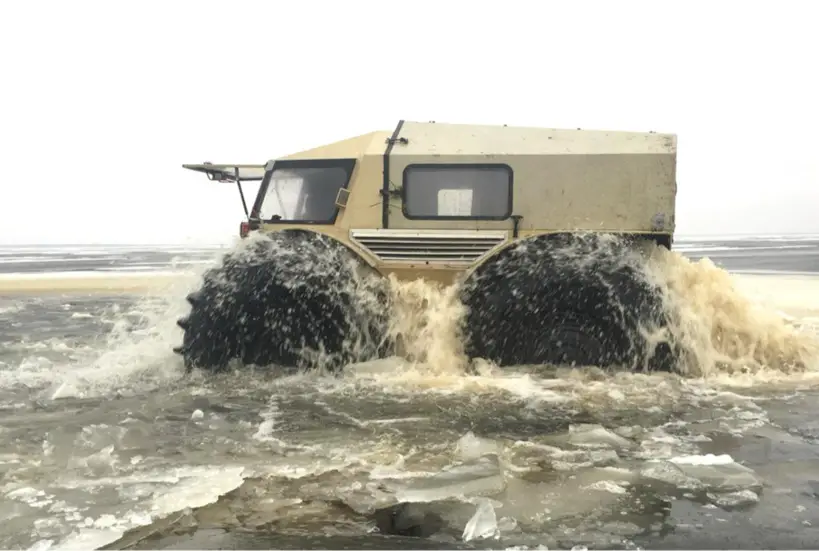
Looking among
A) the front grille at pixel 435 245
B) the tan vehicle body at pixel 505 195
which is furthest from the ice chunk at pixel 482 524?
the front grille at pixel 435 245

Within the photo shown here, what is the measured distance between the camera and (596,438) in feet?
13.1

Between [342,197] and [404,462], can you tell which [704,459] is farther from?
[342,197]

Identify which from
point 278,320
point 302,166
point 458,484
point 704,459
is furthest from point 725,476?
point 302,166

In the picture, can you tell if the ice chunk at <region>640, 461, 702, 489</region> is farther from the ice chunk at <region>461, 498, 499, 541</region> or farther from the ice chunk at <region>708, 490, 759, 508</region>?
the ice chunk at <region>461, 498, 499, 541</region>

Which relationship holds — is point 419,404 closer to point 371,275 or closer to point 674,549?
point 371,275

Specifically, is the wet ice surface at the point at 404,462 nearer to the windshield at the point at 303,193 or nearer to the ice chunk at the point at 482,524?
the ice chunk at the point at 482,524

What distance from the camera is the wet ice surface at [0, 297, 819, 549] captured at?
9.32 feet

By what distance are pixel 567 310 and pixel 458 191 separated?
1.58 m

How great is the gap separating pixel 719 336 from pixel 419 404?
295cm

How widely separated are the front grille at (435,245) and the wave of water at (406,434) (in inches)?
13.3

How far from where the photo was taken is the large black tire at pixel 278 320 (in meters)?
5.65

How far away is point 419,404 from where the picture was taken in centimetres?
487

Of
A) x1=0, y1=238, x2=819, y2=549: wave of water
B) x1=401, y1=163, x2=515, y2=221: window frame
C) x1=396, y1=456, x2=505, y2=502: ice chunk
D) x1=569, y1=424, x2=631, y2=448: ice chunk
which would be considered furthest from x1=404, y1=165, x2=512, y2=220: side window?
x1=396, y1=456, x2=505, y2=502: ice chunk

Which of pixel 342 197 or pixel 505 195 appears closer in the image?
pixel 505 195
